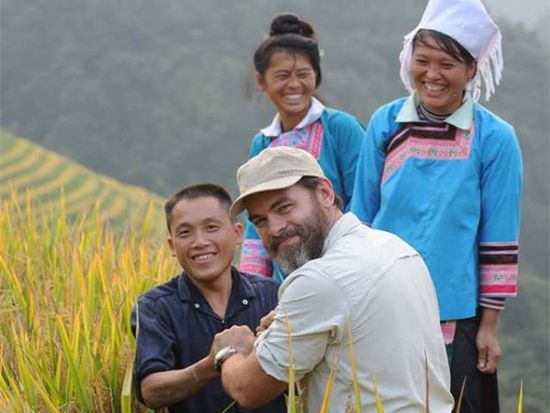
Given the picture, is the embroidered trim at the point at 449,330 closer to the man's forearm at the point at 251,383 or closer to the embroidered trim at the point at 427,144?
the embroidered trim at the point at 427,144

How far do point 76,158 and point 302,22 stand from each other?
39.3m

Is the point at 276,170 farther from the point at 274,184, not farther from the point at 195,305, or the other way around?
the point at 195,305

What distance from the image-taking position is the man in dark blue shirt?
276 centimetres

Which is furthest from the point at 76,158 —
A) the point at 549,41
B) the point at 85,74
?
the point at 549,41

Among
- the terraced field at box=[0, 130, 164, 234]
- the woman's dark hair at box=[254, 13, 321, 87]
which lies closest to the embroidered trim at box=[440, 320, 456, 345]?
the woman's dark hair at box=[254, 13, 321, 87]

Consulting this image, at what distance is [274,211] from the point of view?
2416 millimetres

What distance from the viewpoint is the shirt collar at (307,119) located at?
156 inches

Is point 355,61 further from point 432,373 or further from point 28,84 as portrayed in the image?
point 432,373

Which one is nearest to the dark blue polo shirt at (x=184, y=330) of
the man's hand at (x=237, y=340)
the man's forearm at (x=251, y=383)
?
the man's hand at (x=237, y=340)

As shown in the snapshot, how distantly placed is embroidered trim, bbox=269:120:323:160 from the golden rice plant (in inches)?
27.0

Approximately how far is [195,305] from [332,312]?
0.74m

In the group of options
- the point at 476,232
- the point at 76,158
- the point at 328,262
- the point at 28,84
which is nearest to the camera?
the point at 328,262

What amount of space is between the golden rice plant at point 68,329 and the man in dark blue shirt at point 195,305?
132 millimetres

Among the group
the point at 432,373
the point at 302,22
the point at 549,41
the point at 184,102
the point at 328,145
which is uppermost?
the point at 549,41
